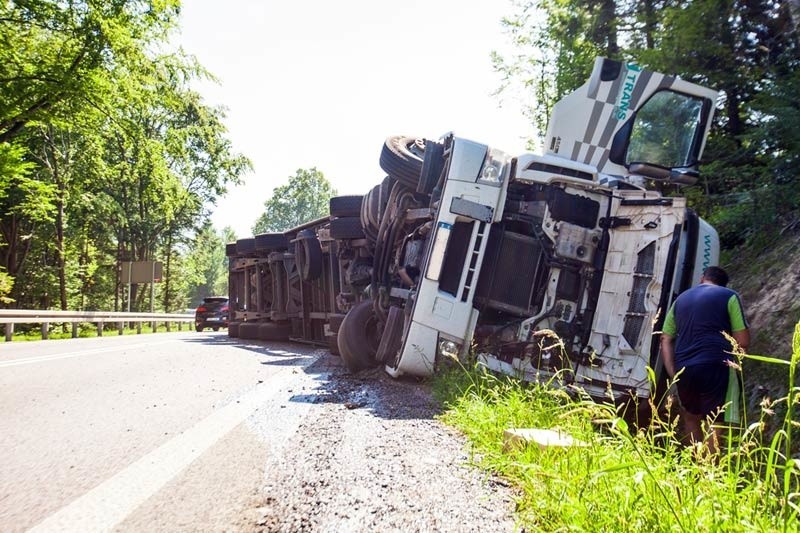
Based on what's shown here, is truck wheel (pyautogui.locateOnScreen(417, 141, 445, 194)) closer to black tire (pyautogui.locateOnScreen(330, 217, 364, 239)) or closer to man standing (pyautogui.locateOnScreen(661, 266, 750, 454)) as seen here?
black tire (pyautogui.locateOnScreen(330, 217, 364, 239))

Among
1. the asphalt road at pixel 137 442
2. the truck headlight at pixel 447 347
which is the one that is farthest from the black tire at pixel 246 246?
the truck headlight at pixel 447 347

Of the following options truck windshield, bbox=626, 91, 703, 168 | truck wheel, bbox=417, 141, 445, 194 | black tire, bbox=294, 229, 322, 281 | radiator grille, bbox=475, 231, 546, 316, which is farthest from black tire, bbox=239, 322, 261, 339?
truck windshield, bbox=626, 91, 703, 168

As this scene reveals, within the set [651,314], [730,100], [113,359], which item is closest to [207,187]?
[113,359]

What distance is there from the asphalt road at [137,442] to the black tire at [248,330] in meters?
5.56

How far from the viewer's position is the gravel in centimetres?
200

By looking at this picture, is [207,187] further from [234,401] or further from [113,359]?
[234,401]

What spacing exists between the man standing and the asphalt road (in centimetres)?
245

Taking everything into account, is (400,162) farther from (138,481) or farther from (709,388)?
(138,481)

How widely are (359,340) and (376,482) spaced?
397 centimetres

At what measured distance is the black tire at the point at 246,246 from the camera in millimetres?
12352

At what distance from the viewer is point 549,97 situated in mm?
20047

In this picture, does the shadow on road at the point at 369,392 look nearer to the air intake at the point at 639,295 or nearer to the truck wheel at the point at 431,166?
the air intake at the point at 639,295

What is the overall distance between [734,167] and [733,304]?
488 cm

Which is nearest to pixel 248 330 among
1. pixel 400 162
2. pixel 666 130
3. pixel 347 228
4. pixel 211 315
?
Result: pixel 347 228
